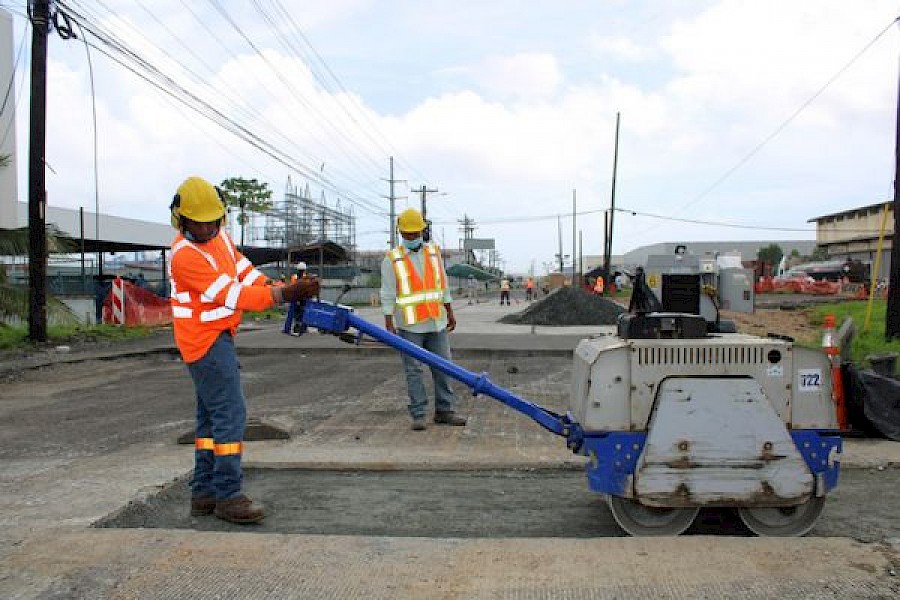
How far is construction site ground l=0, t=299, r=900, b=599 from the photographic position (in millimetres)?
2861

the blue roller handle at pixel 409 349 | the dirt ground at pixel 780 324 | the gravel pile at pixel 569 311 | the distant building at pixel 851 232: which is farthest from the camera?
the distant building at pixel 851 232

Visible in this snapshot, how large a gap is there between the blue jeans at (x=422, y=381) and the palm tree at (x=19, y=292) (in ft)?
35.1

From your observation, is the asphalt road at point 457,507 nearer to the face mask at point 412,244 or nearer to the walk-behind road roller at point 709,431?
the walk-behind road roller at point 709,431

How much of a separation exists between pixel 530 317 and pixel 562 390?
15708 millimetres

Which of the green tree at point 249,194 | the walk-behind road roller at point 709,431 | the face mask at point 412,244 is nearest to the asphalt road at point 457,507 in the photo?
the walk-behind road roller at point 709,431

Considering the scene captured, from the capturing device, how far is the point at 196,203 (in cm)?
380

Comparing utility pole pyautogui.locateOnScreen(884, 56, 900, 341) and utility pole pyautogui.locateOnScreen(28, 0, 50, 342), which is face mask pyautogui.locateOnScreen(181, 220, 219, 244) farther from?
utility pole pyautogui.locateOnScreen(28, 0, 50, 342)

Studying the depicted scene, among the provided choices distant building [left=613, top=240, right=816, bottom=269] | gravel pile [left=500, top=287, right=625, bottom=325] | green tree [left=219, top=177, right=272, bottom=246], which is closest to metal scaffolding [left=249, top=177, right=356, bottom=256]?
green tree [left=219, top=177, right=272, bottom=246]

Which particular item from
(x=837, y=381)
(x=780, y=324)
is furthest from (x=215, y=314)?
(x=780, y=324)

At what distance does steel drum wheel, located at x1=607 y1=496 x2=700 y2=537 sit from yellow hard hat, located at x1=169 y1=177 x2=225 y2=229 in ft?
8.22

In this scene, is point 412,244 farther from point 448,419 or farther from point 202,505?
point 202,505

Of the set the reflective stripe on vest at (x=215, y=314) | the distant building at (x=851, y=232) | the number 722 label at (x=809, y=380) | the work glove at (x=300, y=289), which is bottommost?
the number 722 label at (x=809, y=380)

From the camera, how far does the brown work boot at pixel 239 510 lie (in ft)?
12.3

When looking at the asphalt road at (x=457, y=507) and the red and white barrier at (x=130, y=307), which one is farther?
the red and white barrier at (x=130, y=307)
